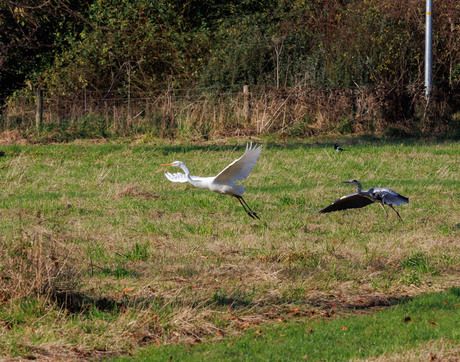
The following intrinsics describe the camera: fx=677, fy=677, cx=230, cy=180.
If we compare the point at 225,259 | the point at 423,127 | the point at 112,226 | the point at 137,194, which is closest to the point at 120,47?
the point at 423,127

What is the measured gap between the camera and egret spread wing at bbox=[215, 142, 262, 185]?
26.6 ft

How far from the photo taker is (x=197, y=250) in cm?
793

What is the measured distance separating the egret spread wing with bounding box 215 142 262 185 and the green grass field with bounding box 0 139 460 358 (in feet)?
2.46

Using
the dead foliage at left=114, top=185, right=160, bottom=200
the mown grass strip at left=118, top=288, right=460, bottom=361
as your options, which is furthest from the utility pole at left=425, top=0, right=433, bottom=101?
the mown grass strip at left=118, top=288, right=460, bottom=361

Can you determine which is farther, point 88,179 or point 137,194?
point 88,179

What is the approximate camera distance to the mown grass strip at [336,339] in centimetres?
500

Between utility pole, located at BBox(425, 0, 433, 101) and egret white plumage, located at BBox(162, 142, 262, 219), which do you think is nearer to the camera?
egret white plumage, located at BBox(162, 142, 262, 219)

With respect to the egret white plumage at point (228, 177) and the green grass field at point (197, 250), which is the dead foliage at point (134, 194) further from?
the egret white plumage at point (228, 177)

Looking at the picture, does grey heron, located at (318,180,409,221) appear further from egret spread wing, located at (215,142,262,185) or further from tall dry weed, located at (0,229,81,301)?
tall dry weed, located at (0,229,81,301)

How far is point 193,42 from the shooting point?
24656 millimetres

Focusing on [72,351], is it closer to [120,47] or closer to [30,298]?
[30,298]

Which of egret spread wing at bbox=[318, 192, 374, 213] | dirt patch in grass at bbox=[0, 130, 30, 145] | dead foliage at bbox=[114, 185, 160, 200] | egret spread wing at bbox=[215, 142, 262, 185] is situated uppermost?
egret spread wing at bbox=[215, 142, 262, 185]

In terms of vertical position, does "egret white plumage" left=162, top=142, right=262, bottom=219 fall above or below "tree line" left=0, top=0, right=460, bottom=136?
below

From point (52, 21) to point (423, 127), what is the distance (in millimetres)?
14139
